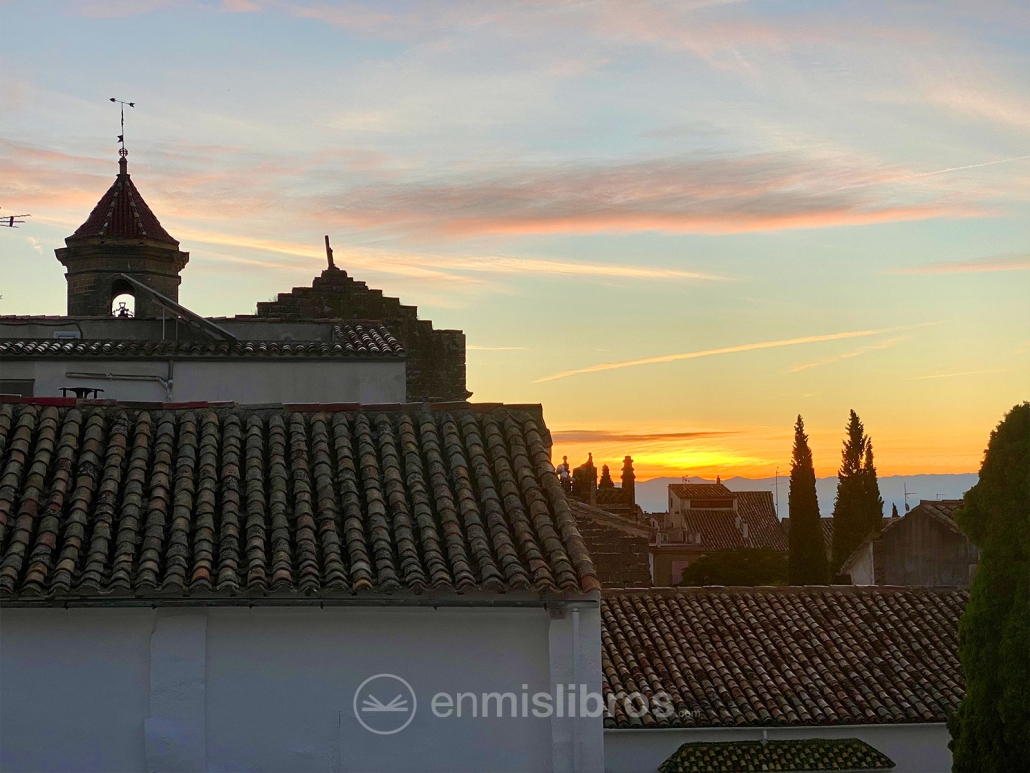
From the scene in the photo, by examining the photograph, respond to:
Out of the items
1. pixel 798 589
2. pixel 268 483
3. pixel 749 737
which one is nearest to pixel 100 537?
pixel 268 483

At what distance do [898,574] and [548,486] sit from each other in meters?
25.9

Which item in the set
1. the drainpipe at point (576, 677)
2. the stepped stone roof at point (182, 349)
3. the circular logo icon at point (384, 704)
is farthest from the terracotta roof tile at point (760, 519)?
the circular logo icon at point (384, 704)

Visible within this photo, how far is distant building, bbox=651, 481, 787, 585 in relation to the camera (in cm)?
7094

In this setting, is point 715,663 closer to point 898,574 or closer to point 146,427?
point 146,427

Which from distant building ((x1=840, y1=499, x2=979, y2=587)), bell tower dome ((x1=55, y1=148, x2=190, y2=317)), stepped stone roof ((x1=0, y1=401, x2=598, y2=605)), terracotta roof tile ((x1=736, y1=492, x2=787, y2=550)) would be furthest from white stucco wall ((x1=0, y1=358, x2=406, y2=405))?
terracotta roof tile ((x1=736, y1=492, x2=787, y2=550))

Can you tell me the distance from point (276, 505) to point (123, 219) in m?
19.8

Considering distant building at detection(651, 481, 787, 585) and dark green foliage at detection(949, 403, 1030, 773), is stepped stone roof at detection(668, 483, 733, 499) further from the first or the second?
dark green foliage at detection(949, 403, 1030, 773)

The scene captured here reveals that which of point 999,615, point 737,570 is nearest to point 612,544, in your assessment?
point 999,615

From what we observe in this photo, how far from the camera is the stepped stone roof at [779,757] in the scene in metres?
19.7

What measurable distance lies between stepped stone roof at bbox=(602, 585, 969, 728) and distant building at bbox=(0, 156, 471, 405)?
652cm

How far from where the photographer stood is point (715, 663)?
21.9m

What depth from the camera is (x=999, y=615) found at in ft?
49.1

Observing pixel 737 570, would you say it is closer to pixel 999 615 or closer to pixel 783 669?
pixel 783 669

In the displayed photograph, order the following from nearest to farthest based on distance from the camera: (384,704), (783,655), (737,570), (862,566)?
(384,704) → (783,655) → (862,566) → (737,570)
